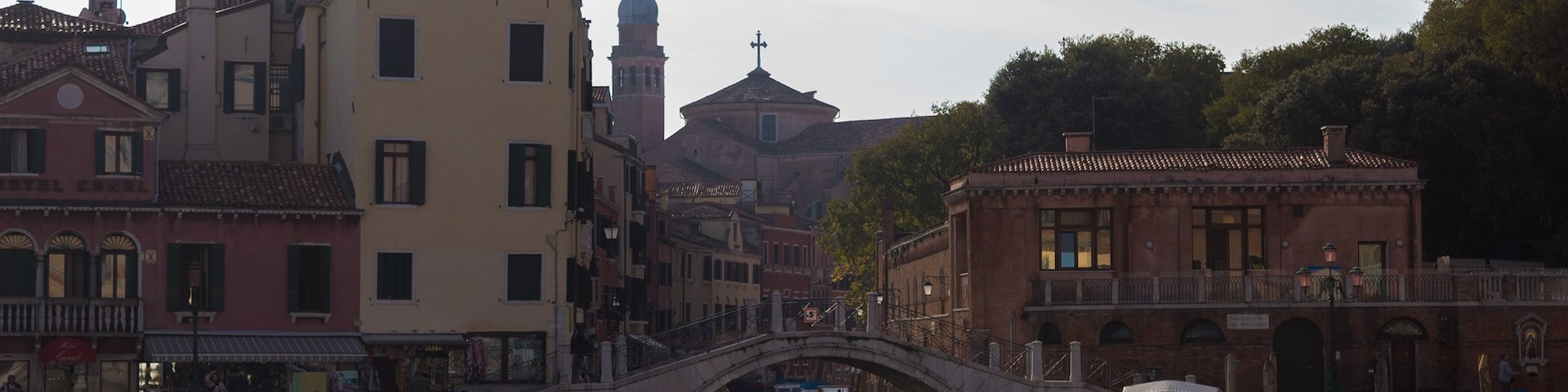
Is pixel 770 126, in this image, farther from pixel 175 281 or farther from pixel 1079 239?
pixel 175 281

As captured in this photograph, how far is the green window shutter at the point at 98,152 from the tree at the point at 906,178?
4140 cm

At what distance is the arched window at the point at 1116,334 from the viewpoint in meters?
53.7

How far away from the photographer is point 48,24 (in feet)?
173

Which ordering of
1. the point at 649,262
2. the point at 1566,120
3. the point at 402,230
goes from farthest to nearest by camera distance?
the point at 649,262 < the point at 1566,120 < the point at 402,230

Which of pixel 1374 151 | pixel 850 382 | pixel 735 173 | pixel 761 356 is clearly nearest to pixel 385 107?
pixel 761 356

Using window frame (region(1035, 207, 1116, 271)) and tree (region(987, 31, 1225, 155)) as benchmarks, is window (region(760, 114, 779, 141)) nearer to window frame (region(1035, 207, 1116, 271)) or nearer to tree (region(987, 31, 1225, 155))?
tree (region(987, 31, 1225, 155))

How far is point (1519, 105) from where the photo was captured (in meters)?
62.9

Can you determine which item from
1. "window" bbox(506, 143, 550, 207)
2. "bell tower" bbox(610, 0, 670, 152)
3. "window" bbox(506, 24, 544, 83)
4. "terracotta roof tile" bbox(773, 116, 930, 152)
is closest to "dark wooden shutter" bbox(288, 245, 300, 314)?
"window" bbox(506, 143, 550, 207)

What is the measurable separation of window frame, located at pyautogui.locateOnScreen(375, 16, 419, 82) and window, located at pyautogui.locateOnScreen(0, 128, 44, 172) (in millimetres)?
6636

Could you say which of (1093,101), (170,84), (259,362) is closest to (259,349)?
(259,362)

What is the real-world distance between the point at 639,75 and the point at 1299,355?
10236 cm

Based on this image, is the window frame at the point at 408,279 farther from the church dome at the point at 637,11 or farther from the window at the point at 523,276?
the church dome at the point at 637,11

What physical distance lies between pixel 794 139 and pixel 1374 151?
76.6 m

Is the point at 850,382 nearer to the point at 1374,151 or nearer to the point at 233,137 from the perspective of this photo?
the point at 1374,151
